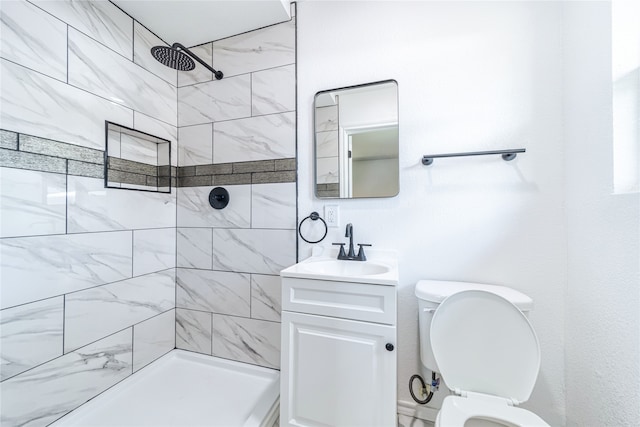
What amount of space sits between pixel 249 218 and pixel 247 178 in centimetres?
27

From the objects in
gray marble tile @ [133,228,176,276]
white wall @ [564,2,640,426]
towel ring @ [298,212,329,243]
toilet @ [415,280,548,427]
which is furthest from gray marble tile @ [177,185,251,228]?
white wall @ [564,2,640,426]

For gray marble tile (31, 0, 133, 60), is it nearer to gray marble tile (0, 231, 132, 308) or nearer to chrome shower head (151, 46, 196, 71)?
chrome shower head (151, 46, 196, 71)

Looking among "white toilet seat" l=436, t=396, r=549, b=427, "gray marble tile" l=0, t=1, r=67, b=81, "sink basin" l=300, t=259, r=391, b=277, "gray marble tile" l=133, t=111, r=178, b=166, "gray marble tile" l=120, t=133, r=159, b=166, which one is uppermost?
"gray marble tile" l=0, t=1, r=67, b=81

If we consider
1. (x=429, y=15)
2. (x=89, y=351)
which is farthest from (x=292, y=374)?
(x=429, y=15)

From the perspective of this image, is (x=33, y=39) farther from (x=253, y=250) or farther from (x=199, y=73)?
(x=253, y=250)

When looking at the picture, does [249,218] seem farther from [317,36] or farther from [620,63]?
[620,63]

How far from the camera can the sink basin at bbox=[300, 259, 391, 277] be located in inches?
52.2

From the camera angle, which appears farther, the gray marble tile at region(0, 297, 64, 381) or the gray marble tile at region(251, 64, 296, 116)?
the gray marble tile at region(251, 64, 296, 116)

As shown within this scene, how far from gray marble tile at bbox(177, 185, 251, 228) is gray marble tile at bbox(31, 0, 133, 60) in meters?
0.91

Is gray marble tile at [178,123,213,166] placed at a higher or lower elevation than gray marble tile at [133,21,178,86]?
lower

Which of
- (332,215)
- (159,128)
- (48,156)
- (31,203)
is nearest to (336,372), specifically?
(332,215)

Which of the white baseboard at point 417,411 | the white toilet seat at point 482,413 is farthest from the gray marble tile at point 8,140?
the white baseboard at point 417,411

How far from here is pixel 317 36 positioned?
5.15 ft

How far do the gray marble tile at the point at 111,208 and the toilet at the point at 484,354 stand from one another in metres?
1.75
